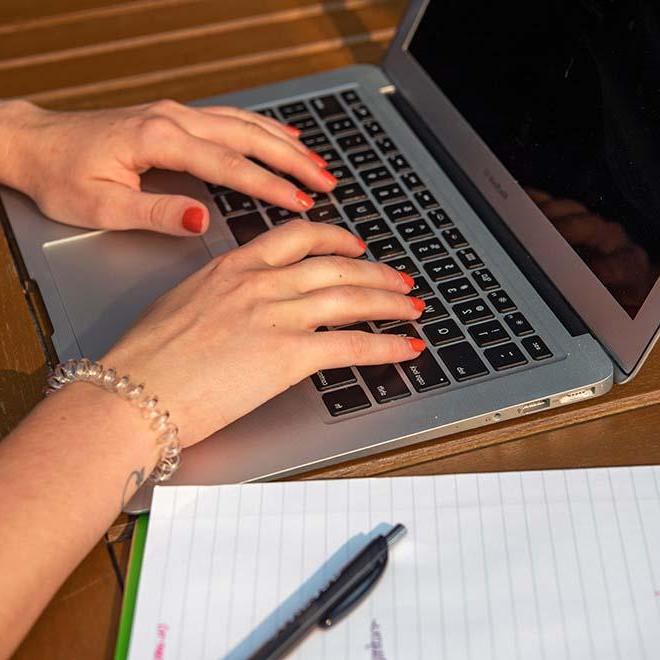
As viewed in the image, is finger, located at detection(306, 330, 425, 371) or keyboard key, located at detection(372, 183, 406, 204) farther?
keyboard key, located at detection(372, 183, 406, 204)

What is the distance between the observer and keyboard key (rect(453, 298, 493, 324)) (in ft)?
2.61

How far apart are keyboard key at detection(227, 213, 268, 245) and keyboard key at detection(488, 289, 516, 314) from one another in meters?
0.22

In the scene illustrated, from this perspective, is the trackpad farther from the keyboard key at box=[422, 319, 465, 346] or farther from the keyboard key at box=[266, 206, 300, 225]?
the keyboard key at box=[422, 319, 465, 346]

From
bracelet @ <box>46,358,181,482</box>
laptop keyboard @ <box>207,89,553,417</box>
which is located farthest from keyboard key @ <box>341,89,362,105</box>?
bracelet @ <box>46,358,181,482</box>

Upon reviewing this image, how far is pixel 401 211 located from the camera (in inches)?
35.7

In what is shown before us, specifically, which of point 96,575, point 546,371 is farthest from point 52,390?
point 546,371

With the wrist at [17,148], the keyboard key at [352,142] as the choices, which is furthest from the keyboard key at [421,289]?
the wrist at [17,148]

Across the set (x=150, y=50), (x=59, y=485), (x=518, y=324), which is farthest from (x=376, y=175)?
(x=59, y=485)

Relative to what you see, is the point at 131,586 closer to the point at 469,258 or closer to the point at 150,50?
the point at 469,258

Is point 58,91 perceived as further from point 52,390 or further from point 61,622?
point 61,622

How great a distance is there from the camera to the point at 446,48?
3.23 ft

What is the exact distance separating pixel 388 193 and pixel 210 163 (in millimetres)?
164

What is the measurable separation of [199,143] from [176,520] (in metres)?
0.40

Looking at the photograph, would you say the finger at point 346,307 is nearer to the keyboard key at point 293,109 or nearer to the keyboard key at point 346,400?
the keyboard key at point 346,400
